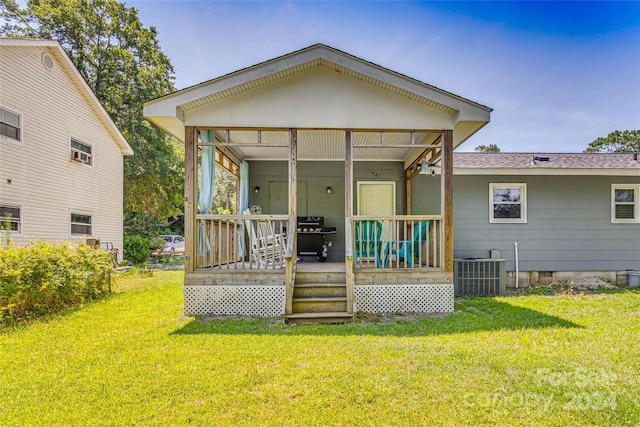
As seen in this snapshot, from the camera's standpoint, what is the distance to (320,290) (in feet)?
18.1

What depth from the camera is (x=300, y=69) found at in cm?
559

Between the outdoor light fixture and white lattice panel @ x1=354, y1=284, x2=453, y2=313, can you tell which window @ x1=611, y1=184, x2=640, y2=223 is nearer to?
the outdoor light fixture

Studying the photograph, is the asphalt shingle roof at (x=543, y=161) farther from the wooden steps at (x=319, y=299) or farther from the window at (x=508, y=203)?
the wooden steps at (x=319, y=299)

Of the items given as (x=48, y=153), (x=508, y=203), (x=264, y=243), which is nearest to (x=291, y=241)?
(x=264, y=243)

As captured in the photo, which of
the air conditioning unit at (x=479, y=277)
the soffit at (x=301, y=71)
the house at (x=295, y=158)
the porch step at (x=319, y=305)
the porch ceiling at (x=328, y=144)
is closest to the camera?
the porch step at (x=319, y=305)

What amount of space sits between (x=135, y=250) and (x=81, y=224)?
472 cm

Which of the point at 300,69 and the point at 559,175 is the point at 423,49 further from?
the point at 300,69

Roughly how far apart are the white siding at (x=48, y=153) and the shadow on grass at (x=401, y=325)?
274 inches

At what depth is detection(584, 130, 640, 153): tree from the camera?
32.2 m

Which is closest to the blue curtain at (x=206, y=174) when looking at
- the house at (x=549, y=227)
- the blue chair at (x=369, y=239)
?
the blue chair at (x=369, y=239)

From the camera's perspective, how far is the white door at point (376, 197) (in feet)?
28.9

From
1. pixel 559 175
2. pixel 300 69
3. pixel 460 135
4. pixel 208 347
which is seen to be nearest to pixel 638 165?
pixel 559 175

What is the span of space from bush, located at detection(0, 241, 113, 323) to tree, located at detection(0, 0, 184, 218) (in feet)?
36.1

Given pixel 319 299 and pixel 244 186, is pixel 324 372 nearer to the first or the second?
pixel 319 299
